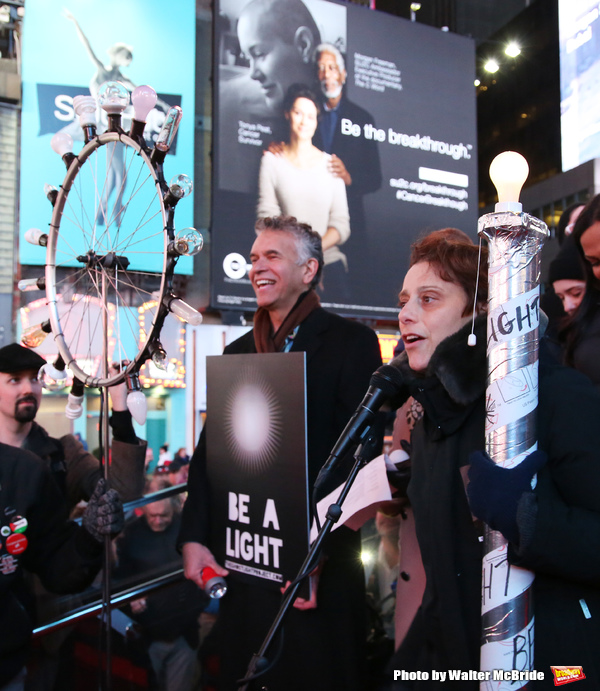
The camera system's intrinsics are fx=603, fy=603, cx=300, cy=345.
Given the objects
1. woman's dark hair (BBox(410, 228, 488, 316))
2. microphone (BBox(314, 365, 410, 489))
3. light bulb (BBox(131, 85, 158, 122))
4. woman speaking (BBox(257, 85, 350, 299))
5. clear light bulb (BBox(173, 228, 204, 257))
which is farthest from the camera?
woman speaking (BBox(257, 85, 350, 299))

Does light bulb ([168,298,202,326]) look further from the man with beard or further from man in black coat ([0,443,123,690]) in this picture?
man in black coat ([0,443,123,690])

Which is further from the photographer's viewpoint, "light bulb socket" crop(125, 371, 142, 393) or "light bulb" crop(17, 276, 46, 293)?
"light bulb" crop(17, 276, 46, 293)

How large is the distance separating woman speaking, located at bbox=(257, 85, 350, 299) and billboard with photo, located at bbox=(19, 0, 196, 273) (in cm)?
125

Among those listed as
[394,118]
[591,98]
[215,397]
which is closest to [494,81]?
[394,118]

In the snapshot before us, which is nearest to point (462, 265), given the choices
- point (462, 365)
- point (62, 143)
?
point (462, 365)

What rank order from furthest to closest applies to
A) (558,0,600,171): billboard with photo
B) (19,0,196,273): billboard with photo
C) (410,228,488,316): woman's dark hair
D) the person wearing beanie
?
(19,0,196,273): billboard with photo → the person wearing beanie → (558,0,600,171): billboard with photo → (410,228,488,316): woman's dark hair

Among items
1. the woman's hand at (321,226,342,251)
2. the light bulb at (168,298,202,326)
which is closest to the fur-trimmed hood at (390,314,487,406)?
the light bulb at (168,298,202,326)

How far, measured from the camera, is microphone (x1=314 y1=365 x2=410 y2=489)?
3.85 ft

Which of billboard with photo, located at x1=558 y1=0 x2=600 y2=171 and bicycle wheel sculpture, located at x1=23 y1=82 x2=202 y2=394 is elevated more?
billboard with photo, located at x1=558 y1=0 x2=600 y2=171

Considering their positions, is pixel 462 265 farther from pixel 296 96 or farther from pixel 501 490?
pixel 296 96

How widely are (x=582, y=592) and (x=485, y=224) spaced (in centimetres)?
68

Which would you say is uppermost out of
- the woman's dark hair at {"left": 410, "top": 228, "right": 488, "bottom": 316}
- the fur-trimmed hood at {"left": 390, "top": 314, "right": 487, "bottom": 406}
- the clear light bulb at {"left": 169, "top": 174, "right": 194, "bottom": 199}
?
the clear light bulb at {"left": 169, "top": 174, "right": 194, "bottom": 199}

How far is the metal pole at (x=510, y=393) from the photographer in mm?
990

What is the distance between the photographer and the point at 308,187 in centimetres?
889
